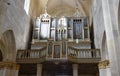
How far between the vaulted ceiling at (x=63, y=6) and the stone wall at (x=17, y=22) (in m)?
5.52

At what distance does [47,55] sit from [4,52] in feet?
12.3

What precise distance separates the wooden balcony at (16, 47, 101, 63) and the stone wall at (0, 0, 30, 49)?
1.11 metres

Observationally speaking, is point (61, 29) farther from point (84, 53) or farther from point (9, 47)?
point (9, 47)

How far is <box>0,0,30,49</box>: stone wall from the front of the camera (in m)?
13.3

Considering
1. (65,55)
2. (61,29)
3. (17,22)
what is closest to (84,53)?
(65,55)

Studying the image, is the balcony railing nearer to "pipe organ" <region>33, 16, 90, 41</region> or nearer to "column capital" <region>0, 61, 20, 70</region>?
"column capital" <region>0, 61, 20, 70</region>

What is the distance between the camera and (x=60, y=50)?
48.7ft

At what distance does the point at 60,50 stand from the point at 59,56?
521 millimetres

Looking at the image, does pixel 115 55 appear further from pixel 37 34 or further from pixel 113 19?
pixel 37 34

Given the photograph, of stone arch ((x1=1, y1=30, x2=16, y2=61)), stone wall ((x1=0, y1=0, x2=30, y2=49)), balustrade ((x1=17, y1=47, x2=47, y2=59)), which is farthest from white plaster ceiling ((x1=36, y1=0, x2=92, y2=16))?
stone arch ((x1=1, y1=30, x2=16, y2=61))

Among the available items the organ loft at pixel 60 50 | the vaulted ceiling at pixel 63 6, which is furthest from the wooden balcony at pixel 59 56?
the vaulted ceiling at pixel 63 6

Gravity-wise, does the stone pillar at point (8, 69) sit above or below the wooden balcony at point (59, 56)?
below

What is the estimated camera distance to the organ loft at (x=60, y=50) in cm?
1497

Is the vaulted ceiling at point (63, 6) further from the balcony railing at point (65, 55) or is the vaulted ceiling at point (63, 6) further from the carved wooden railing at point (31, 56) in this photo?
the carved wooden railing at point (31, 56)
